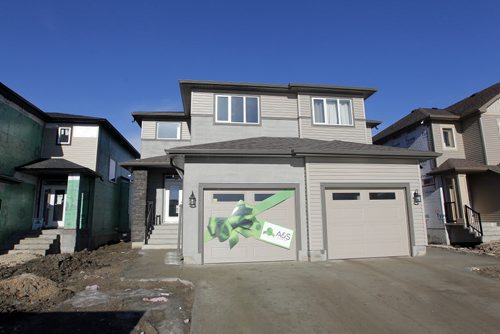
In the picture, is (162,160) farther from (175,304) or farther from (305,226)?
(175,304)

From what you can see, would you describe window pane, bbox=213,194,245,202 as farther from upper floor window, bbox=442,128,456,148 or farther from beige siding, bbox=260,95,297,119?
upper floor window, bbox=442,128,456,148

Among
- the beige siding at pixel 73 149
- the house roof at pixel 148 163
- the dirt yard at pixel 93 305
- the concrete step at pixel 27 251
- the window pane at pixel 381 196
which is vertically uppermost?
the beige siding at pixel 73 149

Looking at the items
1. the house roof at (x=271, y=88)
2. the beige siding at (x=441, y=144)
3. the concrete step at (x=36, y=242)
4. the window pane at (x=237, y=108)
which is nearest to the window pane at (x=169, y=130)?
the house roof at (x=271, y=88)

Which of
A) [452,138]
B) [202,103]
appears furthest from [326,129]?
[452,138]

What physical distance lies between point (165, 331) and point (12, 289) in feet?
13.5

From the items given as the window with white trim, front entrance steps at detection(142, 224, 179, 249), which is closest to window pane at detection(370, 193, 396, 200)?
front entrance steps at detection(142, 224, 179, 249)

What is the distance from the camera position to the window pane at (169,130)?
629 inches

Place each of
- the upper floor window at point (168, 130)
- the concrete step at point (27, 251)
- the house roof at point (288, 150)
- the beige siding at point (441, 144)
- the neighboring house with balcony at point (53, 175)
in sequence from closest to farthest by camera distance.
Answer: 1. the house roof at point (288, 150)
2. the concrete step at point (27, 251)
3. the neighboring house with balcony at point (53, 175)
4. the beige siding at point (441, 144)
5. the upper floor window at point (168, 130)

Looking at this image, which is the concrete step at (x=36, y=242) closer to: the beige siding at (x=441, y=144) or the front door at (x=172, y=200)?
the front door at (x=172, y=200)

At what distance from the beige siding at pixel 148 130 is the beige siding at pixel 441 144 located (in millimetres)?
14332

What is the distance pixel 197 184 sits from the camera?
370 inches

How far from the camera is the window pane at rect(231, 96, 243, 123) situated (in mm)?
12578

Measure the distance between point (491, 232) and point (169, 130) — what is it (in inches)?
620

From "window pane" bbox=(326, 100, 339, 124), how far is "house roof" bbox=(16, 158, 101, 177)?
35.6 feet
